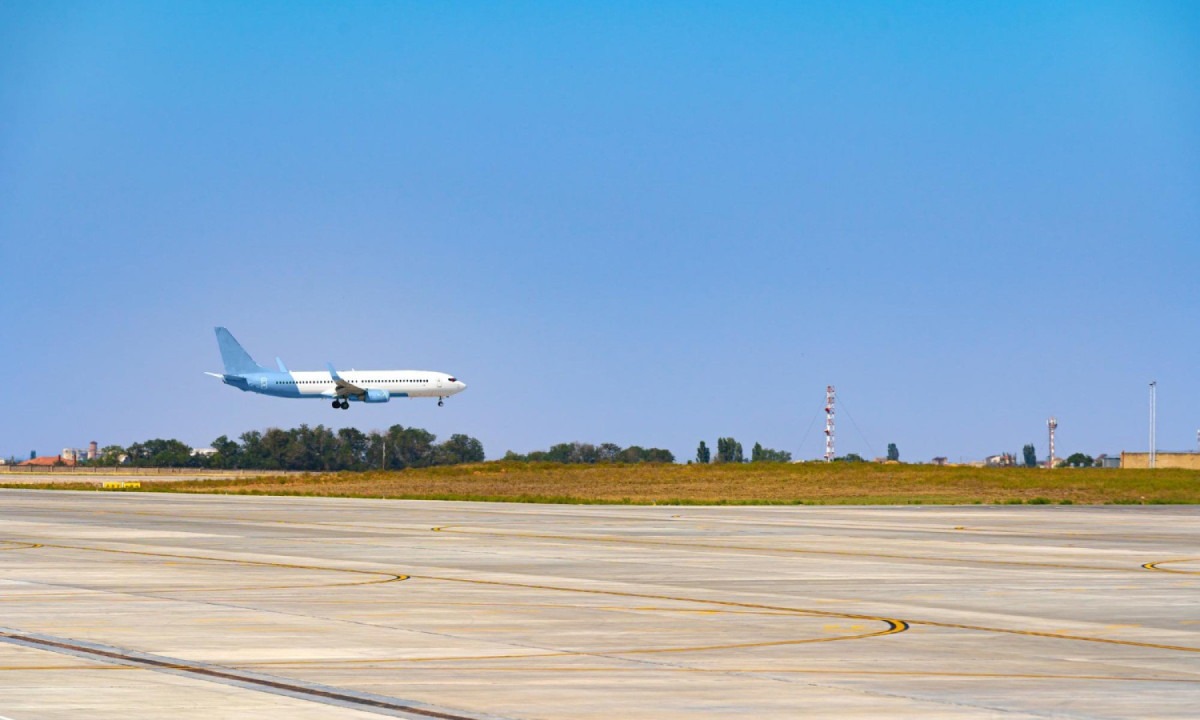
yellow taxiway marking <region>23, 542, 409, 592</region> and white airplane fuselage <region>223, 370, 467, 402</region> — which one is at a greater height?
white airplane fuselage <region>223, 370, 467, 402</region>

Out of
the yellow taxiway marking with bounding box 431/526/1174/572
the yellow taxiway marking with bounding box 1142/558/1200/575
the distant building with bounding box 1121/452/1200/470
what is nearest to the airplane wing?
the distant building with bounding box 1121/452/1200/470

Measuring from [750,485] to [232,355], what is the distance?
234ft

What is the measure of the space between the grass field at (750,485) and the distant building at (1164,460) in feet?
130

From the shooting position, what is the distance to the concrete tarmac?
15695mm

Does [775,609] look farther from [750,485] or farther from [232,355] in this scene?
[232,355]

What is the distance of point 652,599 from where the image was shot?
2636cm

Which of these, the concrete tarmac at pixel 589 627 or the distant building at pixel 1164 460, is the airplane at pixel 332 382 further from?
the concrete tarmac at pixel 589 627

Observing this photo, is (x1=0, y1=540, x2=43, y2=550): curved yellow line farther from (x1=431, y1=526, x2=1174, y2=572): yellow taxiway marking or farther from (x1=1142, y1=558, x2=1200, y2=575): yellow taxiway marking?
(x1=1142, y1=558, x2=1200, y2=575): yellow taxiway marking

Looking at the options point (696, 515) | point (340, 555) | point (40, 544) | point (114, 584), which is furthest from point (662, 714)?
point (696, 515)

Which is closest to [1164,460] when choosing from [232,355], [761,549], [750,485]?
[750,485]

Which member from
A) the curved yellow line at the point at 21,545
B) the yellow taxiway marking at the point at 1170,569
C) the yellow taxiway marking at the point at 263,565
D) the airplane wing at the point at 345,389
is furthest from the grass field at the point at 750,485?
the yellow taxiway marking at the point at 263,565

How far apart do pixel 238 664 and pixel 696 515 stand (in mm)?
→ 46947

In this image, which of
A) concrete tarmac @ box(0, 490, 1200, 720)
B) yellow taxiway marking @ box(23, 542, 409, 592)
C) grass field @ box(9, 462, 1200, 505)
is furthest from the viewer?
grass field @ box(9, 462, 1200, 505)

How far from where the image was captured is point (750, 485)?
374 ft
